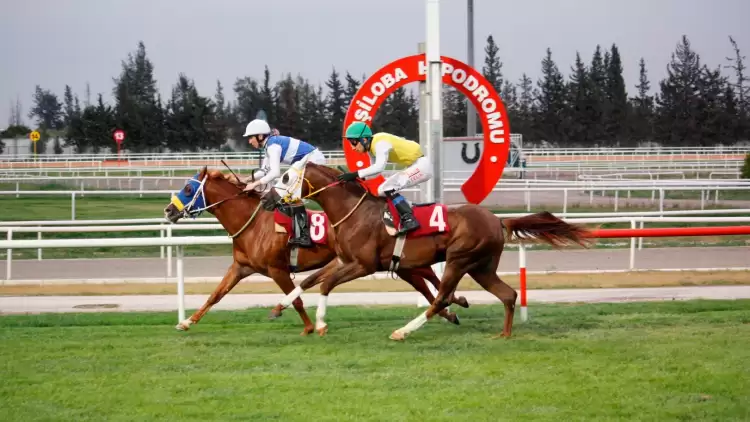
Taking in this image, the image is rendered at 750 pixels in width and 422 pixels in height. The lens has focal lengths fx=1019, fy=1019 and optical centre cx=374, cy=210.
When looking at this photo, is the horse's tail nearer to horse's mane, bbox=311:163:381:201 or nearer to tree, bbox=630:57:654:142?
horse's mane, bbox=311:163:381:201

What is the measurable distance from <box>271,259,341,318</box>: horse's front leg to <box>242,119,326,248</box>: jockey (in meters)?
0.27

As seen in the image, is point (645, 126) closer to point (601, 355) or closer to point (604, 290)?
point (604, 290)

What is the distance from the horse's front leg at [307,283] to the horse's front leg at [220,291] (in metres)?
0.42

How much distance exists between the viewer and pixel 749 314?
8.80 m

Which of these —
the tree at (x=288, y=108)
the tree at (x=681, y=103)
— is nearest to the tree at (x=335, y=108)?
the tree at (x=288, y=108)

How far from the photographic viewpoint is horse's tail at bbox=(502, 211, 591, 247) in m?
8.23

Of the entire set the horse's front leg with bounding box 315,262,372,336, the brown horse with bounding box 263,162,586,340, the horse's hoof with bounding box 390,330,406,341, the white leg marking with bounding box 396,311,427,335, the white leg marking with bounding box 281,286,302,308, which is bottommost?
the horse's hoof with bounding box 390,330,406,341

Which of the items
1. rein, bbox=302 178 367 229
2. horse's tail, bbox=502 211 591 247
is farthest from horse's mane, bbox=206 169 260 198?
horse's tail, bbox=502 211 591 247

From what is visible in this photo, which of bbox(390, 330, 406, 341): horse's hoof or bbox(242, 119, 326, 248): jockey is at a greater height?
bbox(242, 119, 326, 248): jockey

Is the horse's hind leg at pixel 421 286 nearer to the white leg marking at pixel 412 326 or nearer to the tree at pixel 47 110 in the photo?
the white leg marking at pixel 412 326

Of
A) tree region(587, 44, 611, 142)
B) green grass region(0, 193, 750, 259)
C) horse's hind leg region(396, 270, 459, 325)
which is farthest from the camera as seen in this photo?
tree region(587, 44, 611, 142)

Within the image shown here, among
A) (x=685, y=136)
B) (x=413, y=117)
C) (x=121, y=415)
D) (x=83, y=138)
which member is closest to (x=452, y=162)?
(x=121, y=415)

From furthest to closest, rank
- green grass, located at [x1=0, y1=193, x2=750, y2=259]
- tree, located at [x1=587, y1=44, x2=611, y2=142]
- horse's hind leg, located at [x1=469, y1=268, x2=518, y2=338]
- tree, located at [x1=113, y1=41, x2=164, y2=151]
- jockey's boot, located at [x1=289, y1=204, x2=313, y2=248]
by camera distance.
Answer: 1. tree, located at [x1=587, y1=44, x2=611, y2=142]
2. tree, located at [x1=113, y1=41, x2=164, y2=151]
3. green grass, located at [x1=0, y1=193, x2=750, y2=259]
4. jockey's boot, located at [x1=289, y1=204, x2=313, y2=248]
5. horse's hind leg, located at [x1=469, y1=268, x2=518, y2=338]

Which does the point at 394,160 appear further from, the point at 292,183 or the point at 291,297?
the point at 291,297
